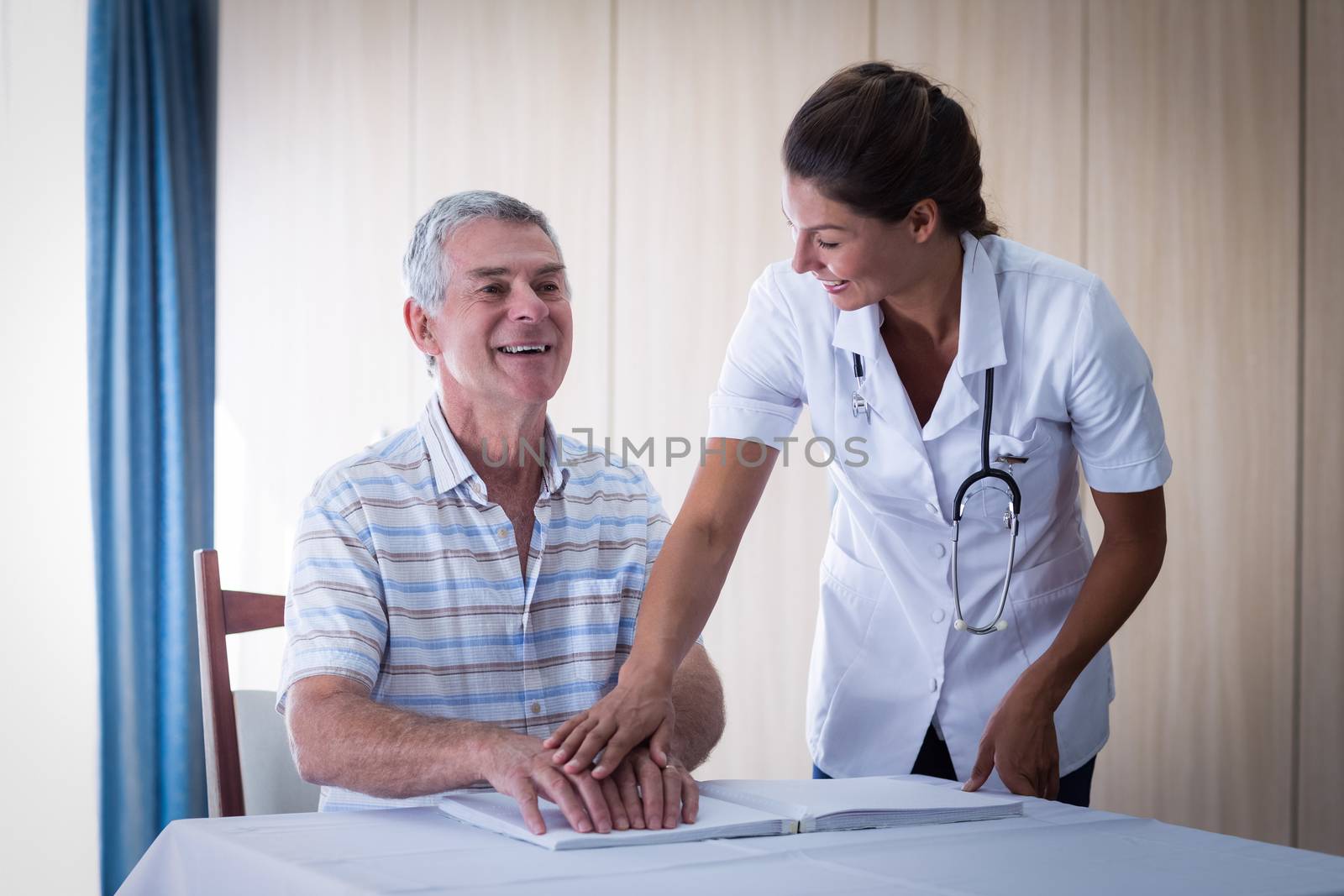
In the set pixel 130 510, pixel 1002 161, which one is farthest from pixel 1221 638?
pixel 130 510

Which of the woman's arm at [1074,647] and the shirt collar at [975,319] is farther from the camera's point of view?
the shirt collar at [975,319]

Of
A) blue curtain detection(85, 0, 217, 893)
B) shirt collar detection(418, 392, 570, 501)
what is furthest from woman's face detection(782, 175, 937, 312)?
blue curtain detection(85, 0, 217, 893)

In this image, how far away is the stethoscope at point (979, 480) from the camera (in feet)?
5.19

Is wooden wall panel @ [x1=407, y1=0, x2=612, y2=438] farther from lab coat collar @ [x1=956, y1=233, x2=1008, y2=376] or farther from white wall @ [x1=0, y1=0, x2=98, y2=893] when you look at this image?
lab coat collar @ [x1=956, y1=233, x2=1008, y2=376]

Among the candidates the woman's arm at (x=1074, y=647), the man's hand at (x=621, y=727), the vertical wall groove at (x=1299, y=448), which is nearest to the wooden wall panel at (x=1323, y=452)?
the vertical wall groove at (x=1299, y=448)

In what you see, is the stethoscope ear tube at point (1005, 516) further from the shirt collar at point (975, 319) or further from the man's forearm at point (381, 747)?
the man's forearm at point (381, 747)

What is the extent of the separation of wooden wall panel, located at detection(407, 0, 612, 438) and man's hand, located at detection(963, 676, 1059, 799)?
1967mm

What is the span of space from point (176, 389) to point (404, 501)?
8.08 feet

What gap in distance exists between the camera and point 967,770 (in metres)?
1.73

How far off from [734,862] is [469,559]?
0.76 m

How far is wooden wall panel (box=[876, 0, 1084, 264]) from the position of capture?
2.79m

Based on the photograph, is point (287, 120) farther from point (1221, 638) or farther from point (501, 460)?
point (1221, 638)

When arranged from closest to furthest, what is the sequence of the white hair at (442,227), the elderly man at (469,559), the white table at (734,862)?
the white table at (734,862)
the elderly man at (469,559)
the white hair at (442,227)

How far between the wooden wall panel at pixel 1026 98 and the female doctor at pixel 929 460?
3.98 ft
